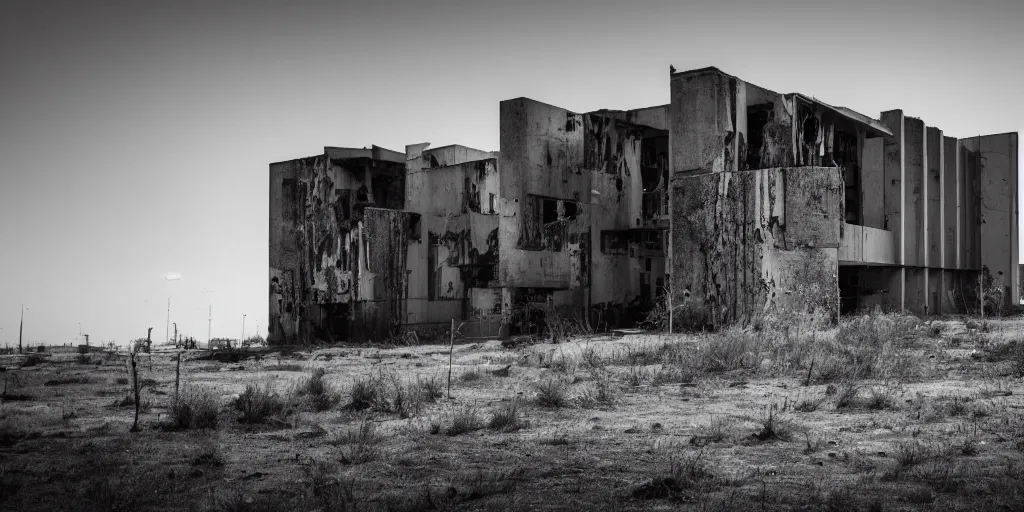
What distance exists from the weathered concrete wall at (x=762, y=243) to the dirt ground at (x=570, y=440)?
5.41 meters

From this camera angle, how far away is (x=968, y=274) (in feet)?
102

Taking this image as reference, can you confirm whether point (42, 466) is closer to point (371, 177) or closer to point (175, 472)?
→ point (175, 472)

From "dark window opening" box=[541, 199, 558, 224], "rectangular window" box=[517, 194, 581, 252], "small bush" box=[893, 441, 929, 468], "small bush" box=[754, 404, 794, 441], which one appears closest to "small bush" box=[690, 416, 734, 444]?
"small bush" box=[754, 404, 794, 441]

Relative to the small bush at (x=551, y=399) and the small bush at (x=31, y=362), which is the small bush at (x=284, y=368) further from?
the small bush at (x=551, y=399)

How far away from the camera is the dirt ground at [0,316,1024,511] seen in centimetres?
582

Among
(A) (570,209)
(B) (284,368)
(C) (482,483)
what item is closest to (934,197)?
(A) (570,209)

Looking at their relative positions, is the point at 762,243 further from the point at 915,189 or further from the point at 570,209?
the point at 915,189

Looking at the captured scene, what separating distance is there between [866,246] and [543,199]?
334 inches

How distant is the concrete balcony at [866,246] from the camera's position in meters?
22.7

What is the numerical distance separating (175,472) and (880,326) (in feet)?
45.6

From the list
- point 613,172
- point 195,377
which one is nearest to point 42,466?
point 195,377

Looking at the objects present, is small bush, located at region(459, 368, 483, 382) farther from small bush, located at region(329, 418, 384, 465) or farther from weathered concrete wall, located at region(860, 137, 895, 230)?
weathered concrete wall, located at region(860, 137, 895, 230)

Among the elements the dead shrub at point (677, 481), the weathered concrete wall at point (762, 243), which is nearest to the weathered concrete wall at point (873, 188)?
the weathered concrete wall at point (762, 243)

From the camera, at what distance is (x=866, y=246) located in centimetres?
2378
